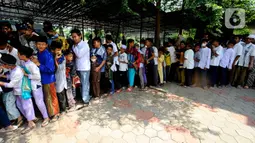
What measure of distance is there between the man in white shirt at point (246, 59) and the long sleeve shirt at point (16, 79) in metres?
6.43

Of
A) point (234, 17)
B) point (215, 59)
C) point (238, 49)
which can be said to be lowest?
point (215, 59)

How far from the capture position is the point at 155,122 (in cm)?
296

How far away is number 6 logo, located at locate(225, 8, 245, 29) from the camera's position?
5.96 m

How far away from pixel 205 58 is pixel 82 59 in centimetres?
398

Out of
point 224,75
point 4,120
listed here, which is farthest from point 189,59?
point 4,120

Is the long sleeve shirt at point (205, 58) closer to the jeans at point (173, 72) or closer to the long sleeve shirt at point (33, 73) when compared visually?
the jeans at point (173, 72)

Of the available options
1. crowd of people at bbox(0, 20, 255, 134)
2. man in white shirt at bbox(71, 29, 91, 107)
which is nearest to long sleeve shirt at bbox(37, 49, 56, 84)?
crowd of people at bbox(0, 20, 255, 134)

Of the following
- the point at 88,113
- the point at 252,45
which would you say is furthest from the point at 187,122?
the point at 252,45

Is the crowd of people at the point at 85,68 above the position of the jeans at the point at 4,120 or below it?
above


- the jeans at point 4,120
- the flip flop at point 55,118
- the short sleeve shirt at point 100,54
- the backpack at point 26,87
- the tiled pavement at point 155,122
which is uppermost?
the short sleeve shirt at point 100,54

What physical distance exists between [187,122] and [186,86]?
2.48m

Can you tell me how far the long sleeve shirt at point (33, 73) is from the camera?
98.2 inches

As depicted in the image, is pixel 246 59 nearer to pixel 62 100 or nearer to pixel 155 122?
pixel 155 122

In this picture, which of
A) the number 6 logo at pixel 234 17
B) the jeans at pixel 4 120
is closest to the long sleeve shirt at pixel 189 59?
the number 6 logo at pixel 234 17
